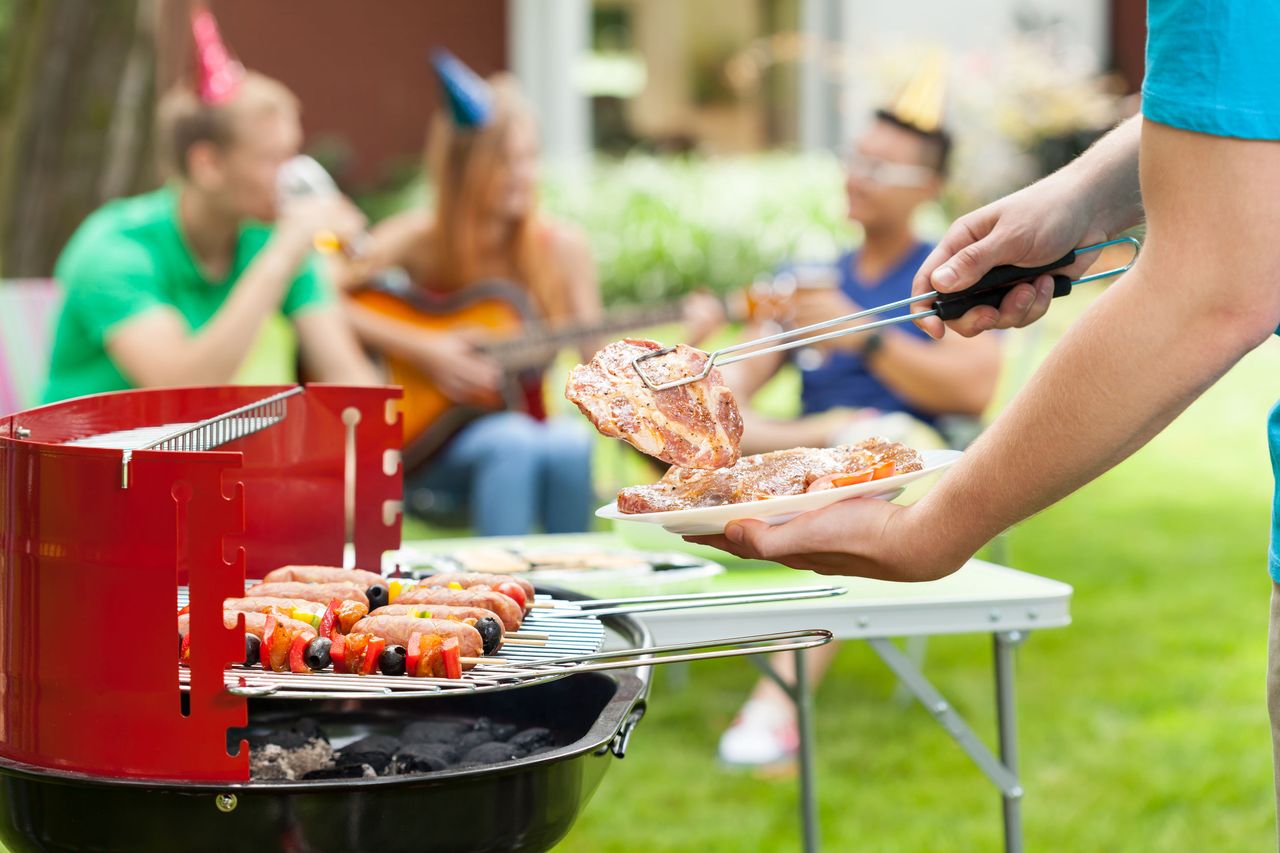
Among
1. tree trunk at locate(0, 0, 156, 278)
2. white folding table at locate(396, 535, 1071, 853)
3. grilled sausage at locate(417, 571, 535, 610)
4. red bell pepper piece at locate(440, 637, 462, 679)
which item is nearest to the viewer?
red bell pepper piece at locate(440, 637, 462, 679)

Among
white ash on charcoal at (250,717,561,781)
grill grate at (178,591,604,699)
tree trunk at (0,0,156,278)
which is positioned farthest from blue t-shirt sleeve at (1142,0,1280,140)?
tree trunk at (0,0,156,278)

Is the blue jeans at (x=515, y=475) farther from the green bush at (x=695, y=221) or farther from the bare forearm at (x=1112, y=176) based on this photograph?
the green bush at (x=695, y=221)

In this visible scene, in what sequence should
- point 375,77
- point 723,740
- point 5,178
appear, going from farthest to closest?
point 375,77 < point 5,178 < point 723,740

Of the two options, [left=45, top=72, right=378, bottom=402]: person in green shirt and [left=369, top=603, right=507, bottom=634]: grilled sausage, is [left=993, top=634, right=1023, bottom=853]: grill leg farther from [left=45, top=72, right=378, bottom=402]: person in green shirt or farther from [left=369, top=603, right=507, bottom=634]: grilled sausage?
[left=45, top=72, right=378, bottom=402]: person in green shirt

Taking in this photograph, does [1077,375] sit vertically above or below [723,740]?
above

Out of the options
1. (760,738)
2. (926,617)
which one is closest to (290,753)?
(926,617)

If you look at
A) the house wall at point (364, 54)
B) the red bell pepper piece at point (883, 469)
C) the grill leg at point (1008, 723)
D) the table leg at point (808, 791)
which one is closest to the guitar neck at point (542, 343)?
the table leg at point (808, 791)

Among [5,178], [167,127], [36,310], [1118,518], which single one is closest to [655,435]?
[167,127]

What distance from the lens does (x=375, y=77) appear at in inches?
504

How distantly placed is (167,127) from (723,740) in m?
2.36

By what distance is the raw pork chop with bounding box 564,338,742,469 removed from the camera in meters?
1.71

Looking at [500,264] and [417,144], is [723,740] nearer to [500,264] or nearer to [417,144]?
[500,264]

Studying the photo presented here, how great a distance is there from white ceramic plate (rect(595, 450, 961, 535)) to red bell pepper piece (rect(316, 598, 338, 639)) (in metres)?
0.37

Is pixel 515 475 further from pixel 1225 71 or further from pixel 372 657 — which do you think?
pixel 1225 71
